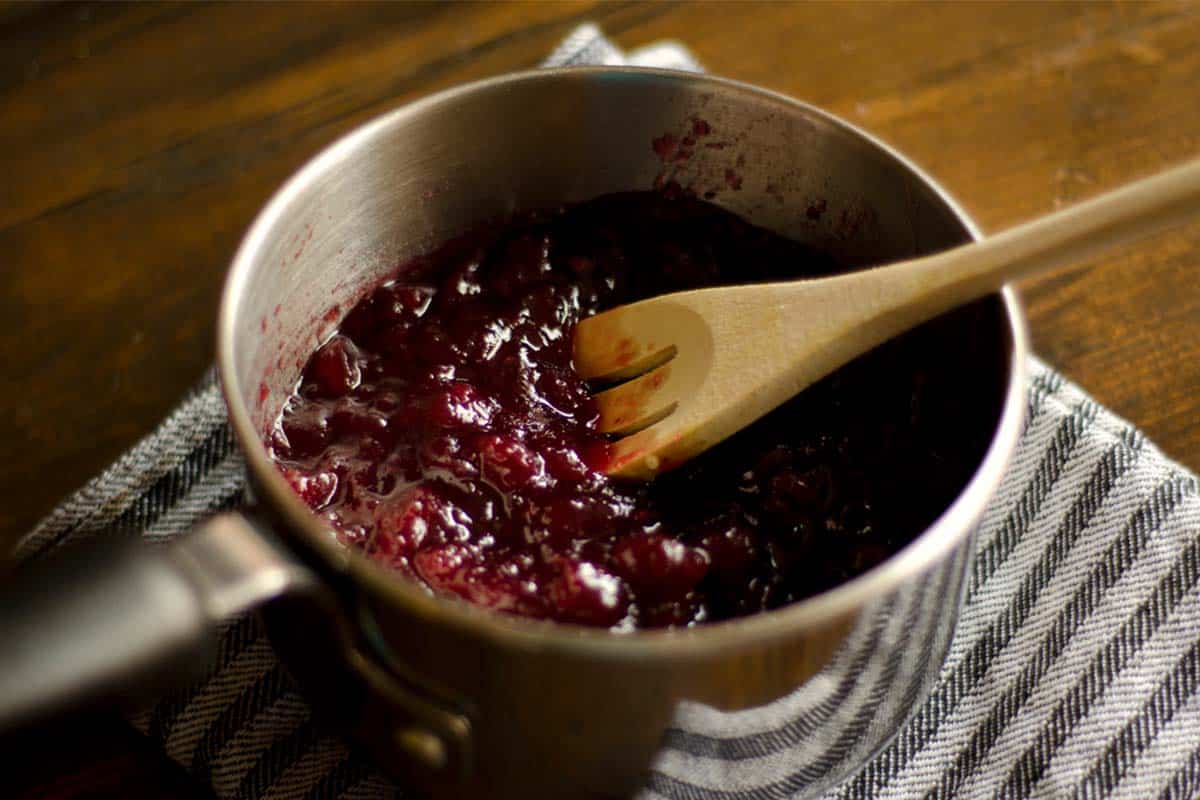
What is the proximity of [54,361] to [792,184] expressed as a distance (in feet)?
2.68

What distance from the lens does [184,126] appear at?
5.27 feet

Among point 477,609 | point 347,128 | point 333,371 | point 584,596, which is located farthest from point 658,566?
point 347,128

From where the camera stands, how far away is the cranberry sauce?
39.0 inches

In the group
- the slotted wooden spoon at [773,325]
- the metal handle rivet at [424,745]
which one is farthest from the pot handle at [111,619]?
the slotted wooden spoon at [773,325]

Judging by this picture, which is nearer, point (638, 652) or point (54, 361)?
point (638, 652)

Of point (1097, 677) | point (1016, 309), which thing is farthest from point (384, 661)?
point (1097, 677)

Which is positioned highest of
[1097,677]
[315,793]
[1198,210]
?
[1198,210]

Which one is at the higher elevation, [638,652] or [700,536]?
[700,536]

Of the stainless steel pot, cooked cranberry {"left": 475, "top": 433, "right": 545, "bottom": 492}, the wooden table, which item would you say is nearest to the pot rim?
the stainless steel pot

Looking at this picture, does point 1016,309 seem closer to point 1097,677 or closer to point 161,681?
point 1097,677

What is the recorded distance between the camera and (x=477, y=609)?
31.8 inches

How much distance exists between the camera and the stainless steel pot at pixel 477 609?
0.74m

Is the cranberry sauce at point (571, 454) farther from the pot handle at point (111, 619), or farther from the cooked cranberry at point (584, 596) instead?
the pot handle at point (111, 619)

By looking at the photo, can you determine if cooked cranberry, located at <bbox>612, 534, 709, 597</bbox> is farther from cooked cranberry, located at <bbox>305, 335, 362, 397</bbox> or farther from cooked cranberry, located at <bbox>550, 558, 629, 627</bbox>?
cooked cranberry, located at <bbox>305, 335, 362, 397</bbox>
